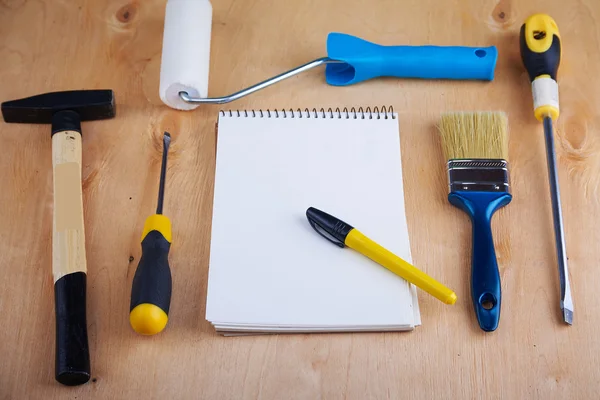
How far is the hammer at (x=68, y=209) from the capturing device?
0.70 m

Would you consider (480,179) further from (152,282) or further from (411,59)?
(152,282)

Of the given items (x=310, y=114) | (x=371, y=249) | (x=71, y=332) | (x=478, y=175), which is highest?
(x=310, y=114)

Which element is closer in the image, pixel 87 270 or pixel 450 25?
pixel 87 270

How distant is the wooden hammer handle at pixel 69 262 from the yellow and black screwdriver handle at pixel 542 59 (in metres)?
0.63

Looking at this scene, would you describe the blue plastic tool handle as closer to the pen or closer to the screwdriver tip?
the pen

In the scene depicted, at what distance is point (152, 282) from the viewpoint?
72cm

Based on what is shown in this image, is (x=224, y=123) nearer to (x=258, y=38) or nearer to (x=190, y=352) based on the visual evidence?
(x=258, y=38)

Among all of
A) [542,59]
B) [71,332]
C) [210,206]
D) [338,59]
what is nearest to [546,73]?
[542,59]

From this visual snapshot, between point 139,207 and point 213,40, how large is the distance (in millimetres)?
311

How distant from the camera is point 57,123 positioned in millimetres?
860

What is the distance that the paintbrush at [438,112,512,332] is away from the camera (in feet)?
2.43

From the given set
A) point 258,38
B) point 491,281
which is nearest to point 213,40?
point 258,38

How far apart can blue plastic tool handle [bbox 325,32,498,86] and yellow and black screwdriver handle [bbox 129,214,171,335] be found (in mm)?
363

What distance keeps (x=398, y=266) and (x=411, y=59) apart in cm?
33
